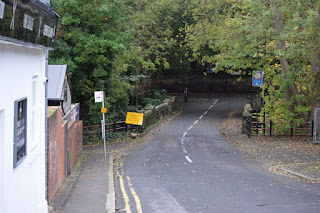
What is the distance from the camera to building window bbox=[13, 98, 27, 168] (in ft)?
23.7

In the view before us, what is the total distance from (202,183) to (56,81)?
994 centimetres

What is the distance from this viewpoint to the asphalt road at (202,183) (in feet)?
39.2

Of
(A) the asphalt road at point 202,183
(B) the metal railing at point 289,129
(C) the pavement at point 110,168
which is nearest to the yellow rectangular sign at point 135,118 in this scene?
(A) the asphalt road at point 202,183

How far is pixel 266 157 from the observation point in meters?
20.8

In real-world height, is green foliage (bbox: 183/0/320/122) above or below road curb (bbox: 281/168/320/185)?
above

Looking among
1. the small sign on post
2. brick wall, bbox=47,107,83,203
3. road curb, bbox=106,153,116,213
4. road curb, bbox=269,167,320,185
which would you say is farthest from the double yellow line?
road curb, bbox=269,167,320,185

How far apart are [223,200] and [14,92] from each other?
7274mm

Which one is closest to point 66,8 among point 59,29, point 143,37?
point 59,29

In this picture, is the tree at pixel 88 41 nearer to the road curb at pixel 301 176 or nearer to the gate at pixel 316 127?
the gate at pixel 316 127

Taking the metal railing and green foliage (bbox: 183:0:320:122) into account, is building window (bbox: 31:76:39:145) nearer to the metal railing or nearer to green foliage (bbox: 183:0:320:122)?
green foliage (bbox: 183:0:320:122)

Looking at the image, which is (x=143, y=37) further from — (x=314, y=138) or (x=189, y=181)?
(x=189, y=181)

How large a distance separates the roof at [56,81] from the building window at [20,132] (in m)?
13.1

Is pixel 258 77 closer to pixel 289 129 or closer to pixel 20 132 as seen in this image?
pixel 289 129

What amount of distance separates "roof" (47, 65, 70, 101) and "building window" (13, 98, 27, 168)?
514 inches
